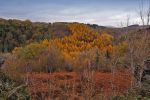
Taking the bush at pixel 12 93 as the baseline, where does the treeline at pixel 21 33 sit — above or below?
below

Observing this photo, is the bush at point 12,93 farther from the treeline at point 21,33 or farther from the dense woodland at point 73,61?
the treeline at point 21,33

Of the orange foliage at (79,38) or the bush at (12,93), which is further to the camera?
the orange foliage at (79,38)

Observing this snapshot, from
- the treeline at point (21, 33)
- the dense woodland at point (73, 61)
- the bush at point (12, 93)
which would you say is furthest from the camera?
the treeline at point (21, 33)

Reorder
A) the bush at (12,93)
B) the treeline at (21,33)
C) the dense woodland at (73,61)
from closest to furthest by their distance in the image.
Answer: the bush at (12,93)
the dense woodland at (73,61)
the treeline at (21,33)

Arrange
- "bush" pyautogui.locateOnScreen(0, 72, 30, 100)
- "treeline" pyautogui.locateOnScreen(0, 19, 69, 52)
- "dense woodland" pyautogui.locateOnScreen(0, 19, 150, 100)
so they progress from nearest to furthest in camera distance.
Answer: "bush" pyautogui.locateOnScreen(0, 72, 30, 100), "dense woodland" pyautogui.locateOnScreen(0, 19, 150, 100), "treeline" pyautogui.locateOnScreen(0, 19, 69, 52)

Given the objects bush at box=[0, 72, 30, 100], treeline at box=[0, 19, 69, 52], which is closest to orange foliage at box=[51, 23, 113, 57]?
treeline at box=[0, 19, 69, 52]

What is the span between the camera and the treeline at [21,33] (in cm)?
6812

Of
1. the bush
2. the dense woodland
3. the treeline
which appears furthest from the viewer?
the treeline

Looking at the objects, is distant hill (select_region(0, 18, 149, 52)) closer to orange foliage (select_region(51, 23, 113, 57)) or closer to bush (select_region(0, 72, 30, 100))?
orange foliage (select_region(51, 23, 113, 57))

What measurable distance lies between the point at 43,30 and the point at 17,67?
2280 inches

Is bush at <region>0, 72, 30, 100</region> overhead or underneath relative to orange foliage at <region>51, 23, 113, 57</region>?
overhead

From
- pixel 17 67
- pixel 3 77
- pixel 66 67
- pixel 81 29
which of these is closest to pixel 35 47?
pixel 66 67

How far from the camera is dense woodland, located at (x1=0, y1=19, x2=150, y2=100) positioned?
7805mm

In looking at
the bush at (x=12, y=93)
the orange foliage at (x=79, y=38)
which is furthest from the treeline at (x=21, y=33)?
the bush at (x=12, y=93)
